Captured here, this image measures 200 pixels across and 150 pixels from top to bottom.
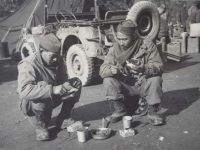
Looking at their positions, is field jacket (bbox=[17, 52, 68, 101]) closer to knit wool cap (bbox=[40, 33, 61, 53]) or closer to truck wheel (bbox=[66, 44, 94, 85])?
knit wool cap (bbox=[40, 33, 61, 53])

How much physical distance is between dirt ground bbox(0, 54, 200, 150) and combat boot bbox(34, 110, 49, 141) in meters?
0.08

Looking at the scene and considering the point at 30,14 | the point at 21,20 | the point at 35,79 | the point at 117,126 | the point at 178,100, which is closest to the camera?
the point at 35,79

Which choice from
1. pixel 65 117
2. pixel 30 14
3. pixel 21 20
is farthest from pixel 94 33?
pixel 21 20

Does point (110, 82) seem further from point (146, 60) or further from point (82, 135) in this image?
point (82, 135)

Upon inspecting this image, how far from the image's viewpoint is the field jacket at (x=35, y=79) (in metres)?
2.93

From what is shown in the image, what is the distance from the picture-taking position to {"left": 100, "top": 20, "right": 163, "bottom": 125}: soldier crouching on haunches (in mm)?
3369

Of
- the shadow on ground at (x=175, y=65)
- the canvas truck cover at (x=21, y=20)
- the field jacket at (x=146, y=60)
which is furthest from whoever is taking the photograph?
the canvas truck cover at (x=21, y=20)

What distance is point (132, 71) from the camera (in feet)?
11.2

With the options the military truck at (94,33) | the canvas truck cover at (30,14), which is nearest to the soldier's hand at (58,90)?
the military truck at (94,33)

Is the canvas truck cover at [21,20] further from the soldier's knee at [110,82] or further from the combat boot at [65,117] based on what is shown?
the soldier's knee at [110,82]

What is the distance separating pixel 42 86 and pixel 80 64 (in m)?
2.96

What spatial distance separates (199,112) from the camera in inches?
155

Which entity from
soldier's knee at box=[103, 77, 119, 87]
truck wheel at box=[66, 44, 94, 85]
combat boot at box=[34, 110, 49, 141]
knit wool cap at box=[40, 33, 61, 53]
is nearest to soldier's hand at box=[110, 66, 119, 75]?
soldier's knee at box=[103, 77, 119, 87]

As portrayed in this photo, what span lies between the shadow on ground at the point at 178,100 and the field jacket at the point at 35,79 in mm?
1920
